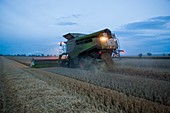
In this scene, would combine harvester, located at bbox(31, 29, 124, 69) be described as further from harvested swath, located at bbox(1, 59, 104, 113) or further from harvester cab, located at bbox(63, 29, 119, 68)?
harvested swath, located at bbox(1, 59, 104, 113)

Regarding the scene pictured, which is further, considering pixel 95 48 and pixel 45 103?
pixel 95 48

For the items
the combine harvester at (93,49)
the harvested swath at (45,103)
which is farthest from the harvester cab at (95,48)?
the harvested swath at (45,103)

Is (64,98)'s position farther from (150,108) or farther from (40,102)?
(150,108)

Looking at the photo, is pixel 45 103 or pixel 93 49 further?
pixel 93 49

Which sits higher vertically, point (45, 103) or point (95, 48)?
point (95, 48)

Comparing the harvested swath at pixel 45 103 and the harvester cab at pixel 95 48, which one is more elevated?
the harvester cab at pixel 95 48

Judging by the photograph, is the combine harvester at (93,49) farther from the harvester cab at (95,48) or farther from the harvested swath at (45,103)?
the harvested swath at (45,103)

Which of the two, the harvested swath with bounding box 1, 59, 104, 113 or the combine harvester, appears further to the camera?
the combine harvester

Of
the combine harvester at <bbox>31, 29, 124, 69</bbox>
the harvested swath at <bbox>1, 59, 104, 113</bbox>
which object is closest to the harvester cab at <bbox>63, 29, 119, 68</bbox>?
the combine harvester at <bbox>31, 29, 124, 69</bbox>

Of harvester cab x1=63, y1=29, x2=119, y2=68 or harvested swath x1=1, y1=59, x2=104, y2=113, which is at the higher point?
harvester cab x1=63, y1=29, x2=119, y2=68

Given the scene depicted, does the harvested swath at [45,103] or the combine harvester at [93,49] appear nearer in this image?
the harvested swath at [45,103]

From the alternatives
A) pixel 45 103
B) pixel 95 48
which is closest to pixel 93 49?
pixel 95 48

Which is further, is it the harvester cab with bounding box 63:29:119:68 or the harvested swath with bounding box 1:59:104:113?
the harvester cab with bounding box 63:29:119:68

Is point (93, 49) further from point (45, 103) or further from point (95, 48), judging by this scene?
point (45, 103)
